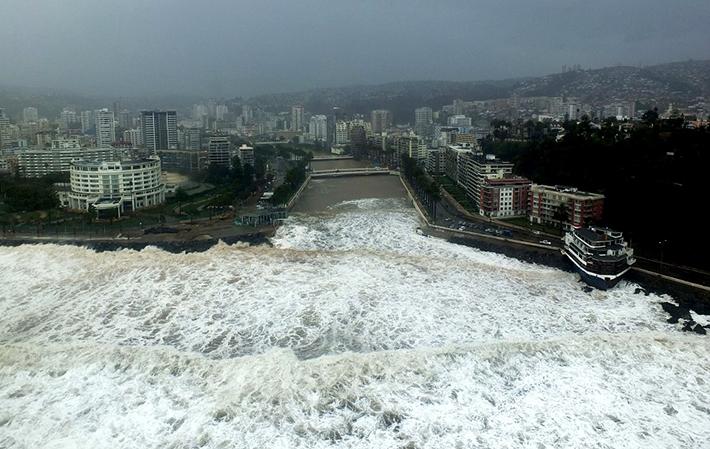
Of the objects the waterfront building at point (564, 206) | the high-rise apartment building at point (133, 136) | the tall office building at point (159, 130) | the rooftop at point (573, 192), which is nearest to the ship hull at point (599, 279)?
the waterfront building at point (564, 206)

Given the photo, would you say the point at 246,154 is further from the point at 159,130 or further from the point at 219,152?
the point at 159,130

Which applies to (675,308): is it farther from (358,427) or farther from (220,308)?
(220,308)

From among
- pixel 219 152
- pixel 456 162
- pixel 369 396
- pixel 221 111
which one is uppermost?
pixel 221 111

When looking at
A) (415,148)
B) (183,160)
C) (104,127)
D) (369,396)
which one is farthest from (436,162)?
(369,396)

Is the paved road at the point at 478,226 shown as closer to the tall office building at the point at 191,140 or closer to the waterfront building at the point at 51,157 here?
the waterfront building at the point at 51,157

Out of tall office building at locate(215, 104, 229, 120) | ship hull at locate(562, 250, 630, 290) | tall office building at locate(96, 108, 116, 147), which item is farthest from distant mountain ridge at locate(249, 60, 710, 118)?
ship hull at locate(562, 250, 630, 290)

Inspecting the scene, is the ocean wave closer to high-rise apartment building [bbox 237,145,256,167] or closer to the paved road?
the paved road
